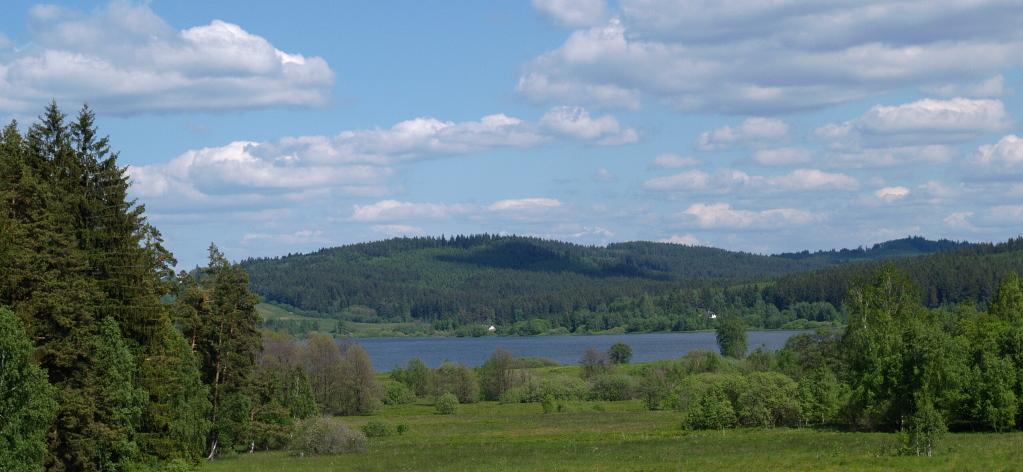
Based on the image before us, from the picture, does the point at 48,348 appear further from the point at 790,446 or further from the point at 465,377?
the point at 465,377

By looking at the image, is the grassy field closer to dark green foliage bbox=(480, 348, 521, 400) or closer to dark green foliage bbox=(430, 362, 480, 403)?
dark green foliage bbox=(430, 362, 480, 403)

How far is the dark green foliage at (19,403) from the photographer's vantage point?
3083 cm

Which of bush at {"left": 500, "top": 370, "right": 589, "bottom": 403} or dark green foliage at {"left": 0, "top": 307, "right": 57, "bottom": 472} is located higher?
dark green foliage at {"left": 0, "top": 307, "right": 57, "bottom": 472}

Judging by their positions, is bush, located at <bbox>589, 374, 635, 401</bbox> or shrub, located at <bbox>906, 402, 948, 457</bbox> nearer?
shrub, located at <bbox>906, 402, 948, 457</bbox>

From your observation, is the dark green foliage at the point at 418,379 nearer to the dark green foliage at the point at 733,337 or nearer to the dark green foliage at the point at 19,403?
the dark green foliage at the point at 733,337

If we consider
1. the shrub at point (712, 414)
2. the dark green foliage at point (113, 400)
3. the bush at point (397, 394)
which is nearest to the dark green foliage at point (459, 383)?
the bush at point (397, 394)

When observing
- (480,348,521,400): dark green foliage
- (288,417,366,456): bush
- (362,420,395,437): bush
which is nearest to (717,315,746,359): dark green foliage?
(480,348,521,400): dark green foliage

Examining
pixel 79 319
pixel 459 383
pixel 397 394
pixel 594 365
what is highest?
pixel 79 319

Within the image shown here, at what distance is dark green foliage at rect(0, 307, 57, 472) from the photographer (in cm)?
3083

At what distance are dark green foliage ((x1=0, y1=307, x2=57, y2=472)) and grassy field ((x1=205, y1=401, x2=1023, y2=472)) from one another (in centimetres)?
2434

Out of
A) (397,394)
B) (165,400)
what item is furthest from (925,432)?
(397,394)

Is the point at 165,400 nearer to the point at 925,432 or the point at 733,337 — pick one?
the point at 925,432

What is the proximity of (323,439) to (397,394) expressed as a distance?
57.9 meters

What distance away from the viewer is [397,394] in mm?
127500
